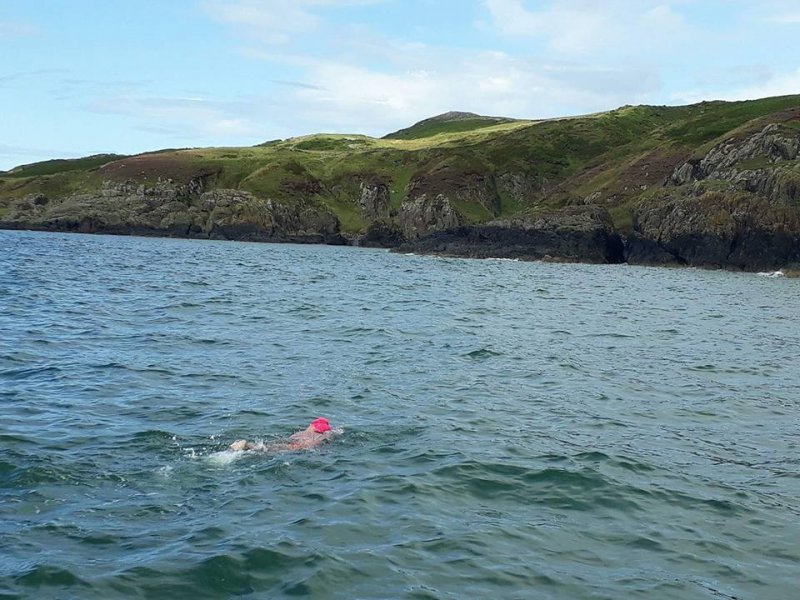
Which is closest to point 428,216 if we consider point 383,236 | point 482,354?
point 383,236

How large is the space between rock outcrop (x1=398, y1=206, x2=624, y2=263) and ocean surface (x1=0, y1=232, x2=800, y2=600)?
244 feet

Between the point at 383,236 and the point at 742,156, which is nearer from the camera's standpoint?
the point at 742,156

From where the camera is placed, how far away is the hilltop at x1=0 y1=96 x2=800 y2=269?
95812 millimetres

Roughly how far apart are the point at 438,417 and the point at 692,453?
5333 millimetres

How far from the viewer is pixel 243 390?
1947 cm

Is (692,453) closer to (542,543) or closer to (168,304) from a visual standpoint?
(542,543)

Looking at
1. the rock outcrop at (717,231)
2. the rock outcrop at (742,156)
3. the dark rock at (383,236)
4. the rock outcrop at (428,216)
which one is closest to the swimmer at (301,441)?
the rock outcrop at (717,231)

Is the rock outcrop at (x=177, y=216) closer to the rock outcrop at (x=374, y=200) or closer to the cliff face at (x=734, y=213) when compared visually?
the rock outcrop at (x=374, y=200)

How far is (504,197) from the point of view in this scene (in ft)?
552

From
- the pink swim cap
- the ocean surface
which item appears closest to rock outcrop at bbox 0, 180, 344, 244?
the ocean surface

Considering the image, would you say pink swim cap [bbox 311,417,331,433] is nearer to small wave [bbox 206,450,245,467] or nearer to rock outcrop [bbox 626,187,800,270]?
small wave [bbox 206,450,245,467]

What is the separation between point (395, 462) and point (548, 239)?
315 ft

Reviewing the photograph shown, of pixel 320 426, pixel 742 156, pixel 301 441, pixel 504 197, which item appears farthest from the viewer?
pixel 504 197

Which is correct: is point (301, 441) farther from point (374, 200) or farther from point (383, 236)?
point (374, 200)
